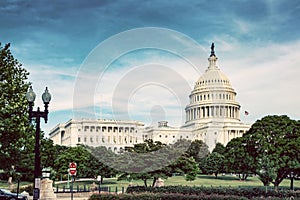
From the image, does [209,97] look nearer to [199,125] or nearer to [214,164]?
[199,125]

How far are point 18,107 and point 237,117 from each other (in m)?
134

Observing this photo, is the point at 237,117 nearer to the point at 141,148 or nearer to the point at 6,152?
the point at 141,148

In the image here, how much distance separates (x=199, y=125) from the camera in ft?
491

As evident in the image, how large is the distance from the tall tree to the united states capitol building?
105m

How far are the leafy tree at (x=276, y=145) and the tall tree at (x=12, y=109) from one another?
88.4ft

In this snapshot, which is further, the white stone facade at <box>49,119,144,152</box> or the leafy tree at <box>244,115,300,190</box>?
the white stone facade at <box>49,119,144,152</box>

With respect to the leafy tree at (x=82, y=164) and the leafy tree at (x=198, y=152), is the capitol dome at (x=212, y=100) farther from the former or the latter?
the leafy tree at (x=82, y=164)

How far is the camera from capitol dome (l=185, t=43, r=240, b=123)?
153125 millimetres

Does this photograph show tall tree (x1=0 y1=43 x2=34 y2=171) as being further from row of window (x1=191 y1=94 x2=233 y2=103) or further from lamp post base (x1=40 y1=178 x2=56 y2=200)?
row of window (x1=191 y1=94 x2=233 y2=103)

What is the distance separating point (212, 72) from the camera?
158375mm

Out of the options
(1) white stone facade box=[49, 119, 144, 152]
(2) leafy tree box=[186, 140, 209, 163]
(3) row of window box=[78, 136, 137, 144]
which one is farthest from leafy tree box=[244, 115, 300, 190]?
(3) row of window box=[78, 136, 137, 144]

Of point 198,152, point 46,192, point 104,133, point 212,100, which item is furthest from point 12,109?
point 212,100

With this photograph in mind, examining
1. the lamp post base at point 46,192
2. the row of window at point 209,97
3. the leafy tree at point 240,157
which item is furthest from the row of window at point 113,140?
the lamp post base at point 46,192

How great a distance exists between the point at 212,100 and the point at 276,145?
332 feet
